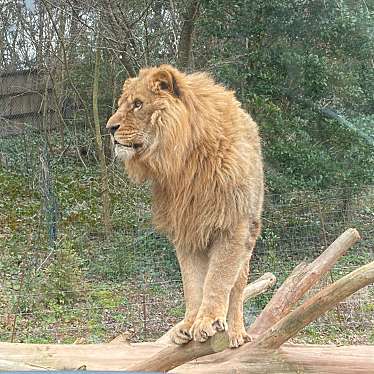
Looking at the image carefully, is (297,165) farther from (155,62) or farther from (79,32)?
(79,32)

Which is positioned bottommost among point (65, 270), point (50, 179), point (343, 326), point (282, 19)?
point (343, 326)

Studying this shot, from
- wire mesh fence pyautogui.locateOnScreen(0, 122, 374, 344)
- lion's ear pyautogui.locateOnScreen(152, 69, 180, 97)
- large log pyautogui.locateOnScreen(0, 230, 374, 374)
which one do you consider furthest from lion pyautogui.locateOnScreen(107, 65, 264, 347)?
wire mesh fence pyautogui.locateOnScreen(0, 122, 374, 344)

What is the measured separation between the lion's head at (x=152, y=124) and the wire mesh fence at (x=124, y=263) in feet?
9.99

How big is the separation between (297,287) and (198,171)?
39.2 inches

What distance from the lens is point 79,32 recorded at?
8.41 m

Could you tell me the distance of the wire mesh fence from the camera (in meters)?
5.98

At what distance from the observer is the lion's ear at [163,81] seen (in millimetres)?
2850

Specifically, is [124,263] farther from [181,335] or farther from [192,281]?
[181,335]

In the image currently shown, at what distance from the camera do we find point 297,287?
3.48 m

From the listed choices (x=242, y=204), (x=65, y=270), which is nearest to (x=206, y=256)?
(x=242, y=204)

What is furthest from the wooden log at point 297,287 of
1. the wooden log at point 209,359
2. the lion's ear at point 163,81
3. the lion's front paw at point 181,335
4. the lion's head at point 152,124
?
the lion's ear at point 163,81

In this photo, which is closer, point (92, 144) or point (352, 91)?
point (352, 91)

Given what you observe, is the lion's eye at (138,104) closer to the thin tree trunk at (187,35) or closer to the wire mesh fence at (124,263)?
the wire mesh fence at (124,263)

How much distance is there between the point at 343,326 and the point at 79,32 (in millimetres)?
4902
